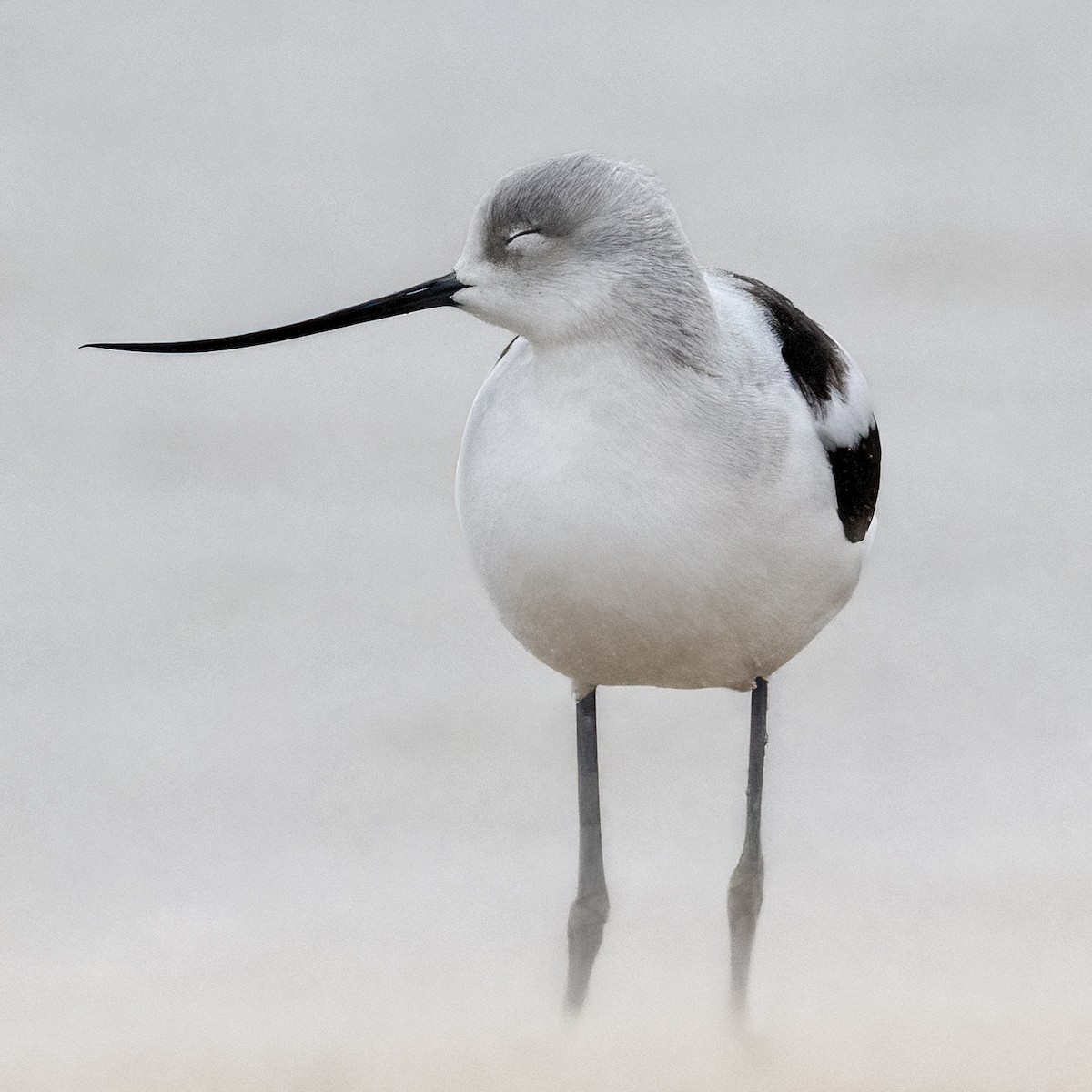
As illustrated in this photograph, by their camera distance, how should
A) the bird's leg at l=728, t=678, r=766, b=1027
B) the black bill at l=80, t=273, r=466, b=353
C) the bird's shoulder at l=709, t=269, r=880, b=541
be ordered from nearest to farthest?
the black bill at l=80, t=273, r=466, b=353, the bird's shoulder at l=709, t=269, r=880, b=541, the bird's leg at l=728, t=678, r=766, b=1027

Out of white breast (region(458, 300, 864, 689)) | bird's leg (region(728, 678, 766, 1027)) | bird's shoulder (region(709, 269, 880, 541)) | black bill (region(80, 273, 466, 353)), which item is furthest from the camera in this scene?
bird's leg (region(728, 678, 766, 1027))

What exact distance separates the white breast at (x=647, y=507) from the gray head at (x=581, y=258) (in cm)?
7

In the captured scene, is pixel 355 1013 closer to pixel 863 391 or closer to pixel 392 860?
pixel 392 860

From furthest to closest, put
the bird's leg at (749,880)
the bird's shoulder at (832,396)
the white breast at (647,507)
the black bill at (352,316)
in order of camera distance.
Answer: the bird's leg at (749,880)
the bird's shoulder at (832,396)
the black bill at (352,316)
the white breast at (647,507)

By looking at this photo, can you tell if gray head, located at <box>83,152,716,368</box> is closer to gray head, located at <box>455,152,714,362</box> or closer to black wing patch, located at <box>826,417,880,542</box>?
gray head, located at <box>455,152,714,362</box>

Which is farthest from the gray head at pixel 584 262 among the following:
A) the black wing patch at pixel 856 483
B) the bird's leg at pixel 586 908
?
the bird's leg at pixel 586 908

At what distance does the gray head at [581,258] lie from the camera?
4059mm

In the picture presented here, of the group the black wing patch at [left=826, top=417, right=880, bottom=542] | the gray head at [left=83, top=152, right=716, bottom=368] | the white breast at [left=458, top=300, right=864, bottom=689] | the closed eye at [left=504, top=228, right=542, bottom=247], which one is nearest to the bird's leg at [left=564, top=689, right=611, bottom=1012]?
the white breast at [left=458, top=300, right=864, bottom=689]

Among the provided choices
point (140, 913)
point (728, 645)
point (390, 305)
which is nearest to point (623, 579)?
point (728, 645)

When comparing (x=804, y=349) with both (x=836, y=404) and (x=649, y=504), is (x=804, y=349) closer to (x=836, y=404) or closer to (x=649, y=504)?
(x=836, y=404)

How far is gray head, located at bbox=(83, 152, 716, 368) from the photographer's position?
4.06 metres

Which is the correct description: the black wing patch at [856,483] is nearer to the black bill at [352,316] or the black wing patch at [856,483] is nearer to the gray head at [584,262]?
the gray head at [584,262]

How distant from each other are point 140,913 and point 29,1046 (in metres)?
0.91

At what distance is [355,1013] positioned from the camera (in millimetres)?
4801
